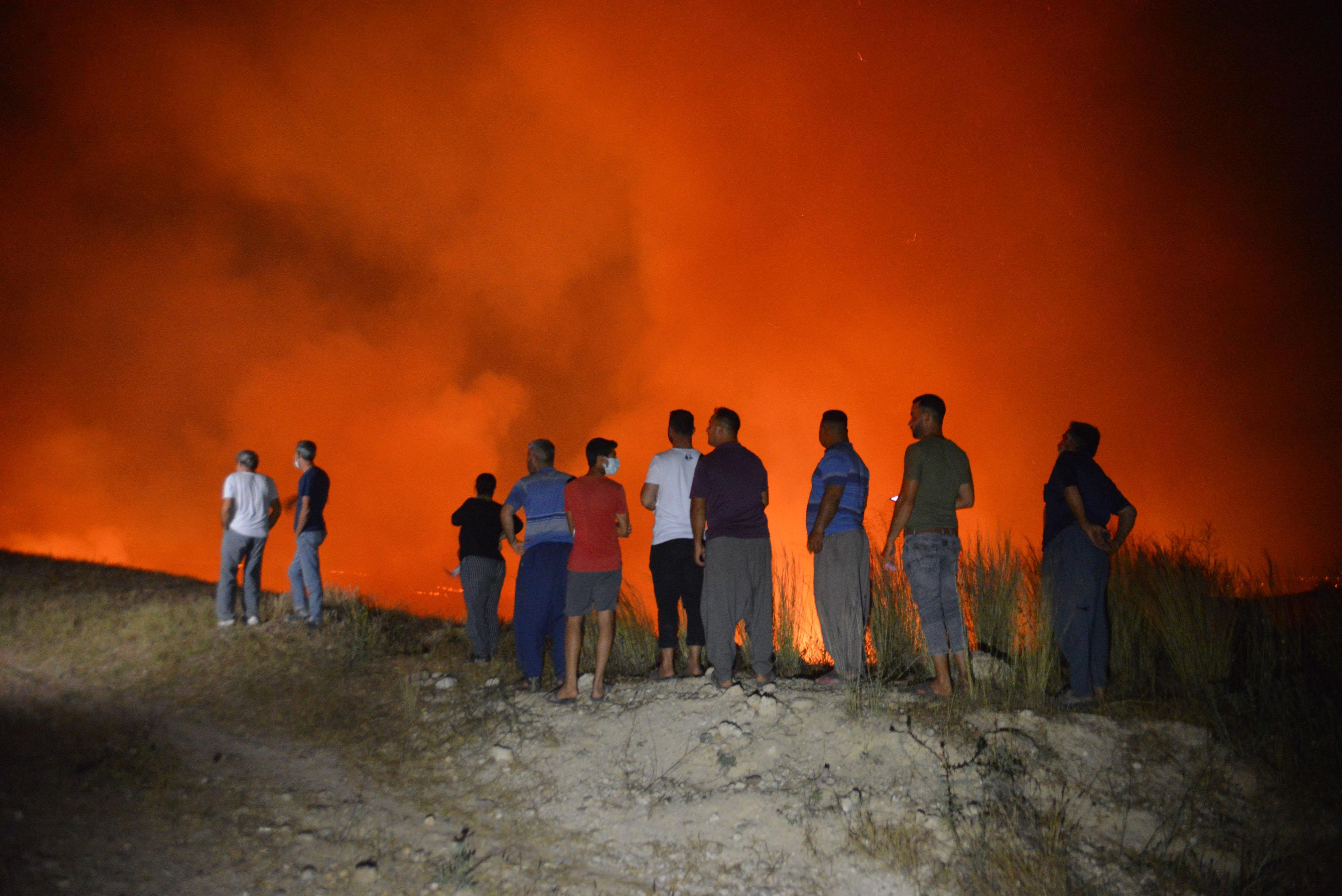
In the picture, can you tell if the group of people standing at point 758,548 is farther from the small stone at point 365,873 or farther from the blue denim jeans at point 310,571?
the blue denim jeans at point 310,571

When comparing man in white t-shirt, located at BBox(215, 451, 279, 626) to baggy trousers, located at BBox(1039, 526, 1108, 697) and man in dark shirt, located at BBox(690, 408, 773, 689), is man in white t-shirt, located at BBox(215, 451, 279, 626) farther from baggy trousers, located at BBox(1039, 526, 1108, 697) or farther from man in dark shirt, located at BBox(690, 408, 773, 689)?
baggy trousers, located at BBox(1039, 526, 1108, 697)

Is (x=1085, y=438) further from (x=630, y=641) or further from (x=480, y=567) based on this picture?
(x=480, y=567)

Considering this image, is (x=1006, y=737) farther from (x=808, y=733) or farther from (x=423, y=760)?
(x=423, y=760)

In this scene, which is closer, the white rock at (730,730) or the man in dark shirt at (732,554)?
the white rock at (730,730)

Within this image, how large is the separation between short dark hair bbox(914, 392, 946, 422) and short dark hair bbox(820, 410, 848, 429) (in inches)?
21.3

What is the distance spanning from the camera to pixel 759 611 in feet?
18.8

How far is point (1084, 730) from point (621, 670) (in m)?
3.98

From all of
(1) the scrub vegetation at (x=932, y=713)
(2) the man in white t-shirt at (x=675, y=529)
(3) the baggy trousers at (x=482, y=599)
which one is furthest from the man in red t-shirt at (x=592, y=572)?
(3) the baggy trousers at (x=482, y=599)

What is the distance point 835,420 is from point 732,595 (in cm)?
157

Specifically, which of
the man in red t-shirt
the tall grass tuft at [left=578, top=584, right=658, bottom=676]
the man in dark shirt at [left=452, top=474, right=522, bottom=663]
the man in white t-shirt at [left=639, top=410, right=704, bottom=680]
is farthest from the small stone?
the man in dark shirt at [left=452, top=474, right=522, bottom=663]

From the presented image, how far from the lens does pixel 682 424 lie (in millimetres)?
6016

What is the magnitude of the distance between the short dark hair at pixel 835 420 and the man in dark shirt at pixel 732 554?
2.01 ft

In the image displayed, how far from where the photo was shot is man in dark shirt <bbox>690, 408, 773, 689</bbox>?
5.58m

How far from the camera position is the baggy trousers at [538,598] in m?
6.21
